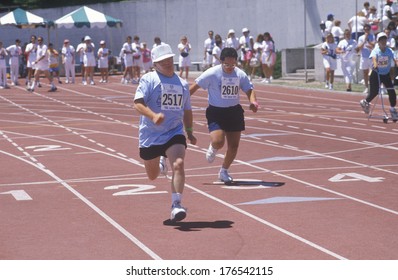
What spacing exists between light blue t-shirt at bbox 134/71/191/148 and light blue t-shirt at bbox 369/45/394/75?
12.4 meters

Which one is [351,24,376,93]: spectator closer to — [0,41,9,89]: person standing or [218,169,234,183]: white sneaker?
[0,41,9,89]: person standing

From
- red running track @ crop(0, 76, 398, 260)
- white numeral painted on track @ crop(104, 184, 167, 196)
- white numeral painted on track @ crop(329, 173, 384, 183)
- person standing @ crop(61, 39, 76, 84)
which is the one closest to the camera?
red running track @ crop(0, 76, 398, 260)

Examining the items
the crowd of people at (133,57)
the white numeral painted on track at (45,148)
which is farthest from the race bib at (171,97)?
the crowd of people at (133,57)

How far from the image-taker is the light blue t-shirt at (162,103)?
1078 cm

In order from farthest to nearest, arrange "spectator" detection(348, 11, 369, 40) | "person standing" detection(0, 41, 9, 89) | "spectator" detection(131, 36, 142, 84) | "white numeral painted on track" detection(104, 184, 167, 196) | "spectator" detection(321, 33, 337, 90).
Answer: "spectator" detection(131, 36, 142, 84)
"person standing" detection(0, 41, 9, 89)
"spectator" detection(348, 11, 369, 40)
"spectator" detection(321, 33, 337, 90)
"white numeral painted on track" detection(104, 184, 167, 196)

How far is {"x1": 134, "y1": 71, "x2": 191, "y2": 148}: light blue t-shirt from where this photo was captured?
1078 cm

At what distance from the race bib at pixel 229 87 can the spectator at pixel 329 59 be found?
19199 millimetres

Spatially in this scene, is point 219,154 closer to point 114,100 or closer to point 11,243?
point 11,243

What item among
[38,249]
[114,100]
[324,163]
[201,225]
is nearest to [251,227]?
[201,225]

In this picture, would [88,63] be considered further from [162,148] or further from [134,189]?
[162,148]

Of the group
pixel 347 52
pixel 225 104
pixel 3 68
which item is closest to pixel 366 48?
pixel 347 52

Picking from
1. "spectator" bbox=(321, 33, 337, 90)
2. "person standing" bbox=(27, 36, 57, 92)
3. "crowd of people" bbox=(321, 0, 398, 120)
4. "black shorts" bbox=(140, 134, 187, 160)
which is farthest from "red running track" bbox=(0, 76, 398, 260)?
"person standing" bbox=(27, 36, 57, 92)

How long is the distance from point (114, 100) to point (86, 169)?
16412mm
